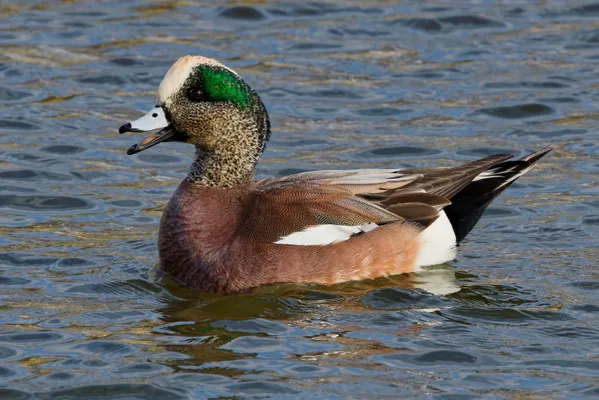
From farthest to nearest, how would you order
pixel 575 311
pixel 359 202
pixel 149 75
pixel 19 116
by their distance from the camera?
pixel 149 75, pixel 19 116, pixel 359 202, pixel 575 311

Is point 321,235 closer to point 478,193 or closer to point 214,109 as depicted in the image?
point 214,109

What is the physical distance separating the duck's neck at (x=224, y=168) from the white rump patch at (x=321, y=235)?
0.56 m

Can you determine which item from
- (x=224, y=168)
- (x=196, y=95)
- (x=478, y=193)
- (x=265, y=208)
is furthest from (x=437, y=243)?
(x=196, y=95)

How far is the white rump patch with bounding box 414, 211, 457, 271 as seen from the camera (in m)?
8.66

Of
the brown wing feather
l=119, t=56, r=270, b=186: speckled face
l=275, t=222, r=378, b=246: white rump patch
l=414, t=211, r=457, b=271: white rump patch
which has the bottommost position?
l=414, t=211, r=457, b=271: white rump patch

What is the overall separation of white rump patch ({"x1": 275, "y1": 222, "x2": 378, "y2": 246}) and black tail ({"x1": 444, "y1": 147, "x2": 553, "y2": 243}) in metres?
0.73

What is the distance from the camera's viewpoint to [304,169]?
10.9 metres

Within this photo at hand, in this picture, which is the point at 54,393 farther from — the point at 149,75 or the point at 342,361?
the point at 149,75

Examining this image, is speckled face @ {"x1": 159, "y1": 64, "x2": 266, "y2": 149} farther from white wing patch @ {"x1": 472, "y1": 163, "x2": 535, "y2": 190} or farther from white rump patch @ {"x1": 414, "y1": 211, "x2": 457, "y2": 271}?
white wing patch @ {"x1": 472, "y1": 163, "x2": 535, "y2": 190}

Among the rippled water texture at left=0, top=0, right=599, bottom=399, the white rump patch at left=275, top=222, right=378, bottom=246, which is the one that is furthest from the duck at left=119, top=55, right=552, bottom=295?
the rippled water texture at left=0, top=0, right=599, bottom=399

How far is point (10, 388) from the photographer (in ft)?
22.2

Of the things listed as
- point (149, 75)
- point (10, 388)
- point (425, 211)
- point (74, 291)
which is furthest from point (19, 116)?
point (10, 388)

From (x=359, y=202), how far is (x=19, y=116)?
443 cm

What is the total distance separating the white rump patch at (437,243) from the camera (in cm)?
866
